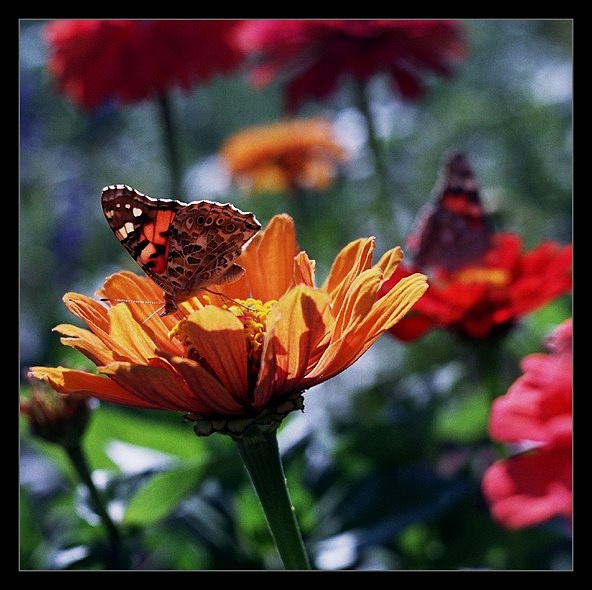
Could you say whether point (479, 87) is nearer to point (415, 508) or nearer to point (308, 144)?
point (308, 144)

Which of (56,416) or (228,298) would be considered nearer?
(228,298)

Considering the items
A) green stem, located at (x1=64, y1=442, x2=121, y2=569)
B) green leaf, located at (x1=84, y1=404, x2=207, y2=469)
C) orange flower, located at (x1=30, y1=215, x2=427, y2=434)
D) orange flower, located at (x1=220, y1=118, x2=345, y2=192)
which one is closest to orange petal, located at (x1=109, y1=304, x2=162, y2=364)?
orange flower, located at (x1=30, y1=215, x2=427, y2=434)

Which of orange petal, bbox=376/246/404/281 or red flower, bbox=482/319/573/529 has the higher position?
orange petal, bbox=376/246/404/281

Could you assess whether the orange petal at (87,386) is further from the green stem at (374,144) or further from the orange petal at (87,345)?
the green stem at (374,144)

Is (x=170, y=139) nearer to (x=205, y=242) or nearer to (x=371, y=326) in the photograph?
(x=205, y=242)

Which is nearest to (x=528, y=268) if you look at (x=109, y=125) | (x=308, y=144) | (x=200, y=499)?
(x=200, y=499)

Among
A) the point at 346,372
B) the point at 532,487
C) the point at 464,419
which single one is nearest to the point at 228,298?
the point at 532,487

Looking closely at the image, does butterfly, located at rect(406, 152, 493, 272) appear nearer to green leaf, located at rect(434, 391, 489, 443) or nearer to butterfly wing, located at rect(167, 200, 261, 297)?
green leaf, located at rect(434, 391, 489, 443)
